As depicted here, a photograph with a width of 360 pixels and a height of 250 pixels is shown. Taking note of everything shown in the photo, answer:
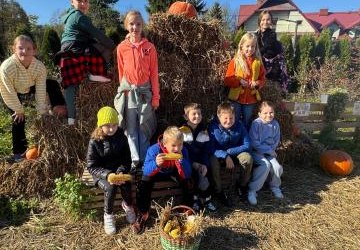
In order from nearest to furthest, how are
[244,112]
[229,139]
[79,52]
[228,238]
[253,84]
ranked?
1. [228,238]
2. [79,52]
3. [229,139]
4. [253,84]
5. [244,112]

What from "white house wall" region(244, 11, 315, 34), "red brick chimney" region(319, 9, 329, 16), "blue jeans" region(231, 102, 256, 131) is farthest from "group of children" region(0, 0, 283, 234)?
"red brick chimney" region(319, 9, 329, 16)

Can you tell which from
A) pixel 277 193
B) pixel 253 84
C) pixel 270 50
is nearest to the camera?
pixel 277 193

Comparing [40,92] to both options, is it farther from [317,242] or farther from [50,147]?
[317,242]

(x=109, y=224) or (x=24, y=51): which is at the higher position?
(x=24, y=51)

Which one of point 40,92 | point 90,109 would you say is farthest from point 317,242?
point 40,92

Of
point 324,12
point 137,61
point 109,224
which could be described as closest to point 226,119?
point 137,61

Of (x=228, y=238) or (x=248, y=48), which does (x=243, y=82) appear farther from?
(x=228, y=238)

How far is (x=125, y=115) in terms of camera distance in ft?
14.7

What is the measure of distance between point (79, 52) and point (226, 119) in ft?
6.58

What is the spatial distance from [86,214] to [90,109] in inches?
55.5

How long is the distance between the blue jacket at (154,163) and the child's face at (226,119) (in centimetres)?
71

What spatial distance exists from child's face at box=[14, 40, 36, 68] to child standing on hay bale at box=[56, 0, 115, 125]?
1.04 feet

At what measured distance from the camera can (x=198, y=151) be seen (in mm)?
4496

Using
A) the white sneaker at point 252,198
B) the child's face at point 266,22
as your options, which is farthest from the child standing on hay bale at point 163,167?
the child's face at point 266,22
